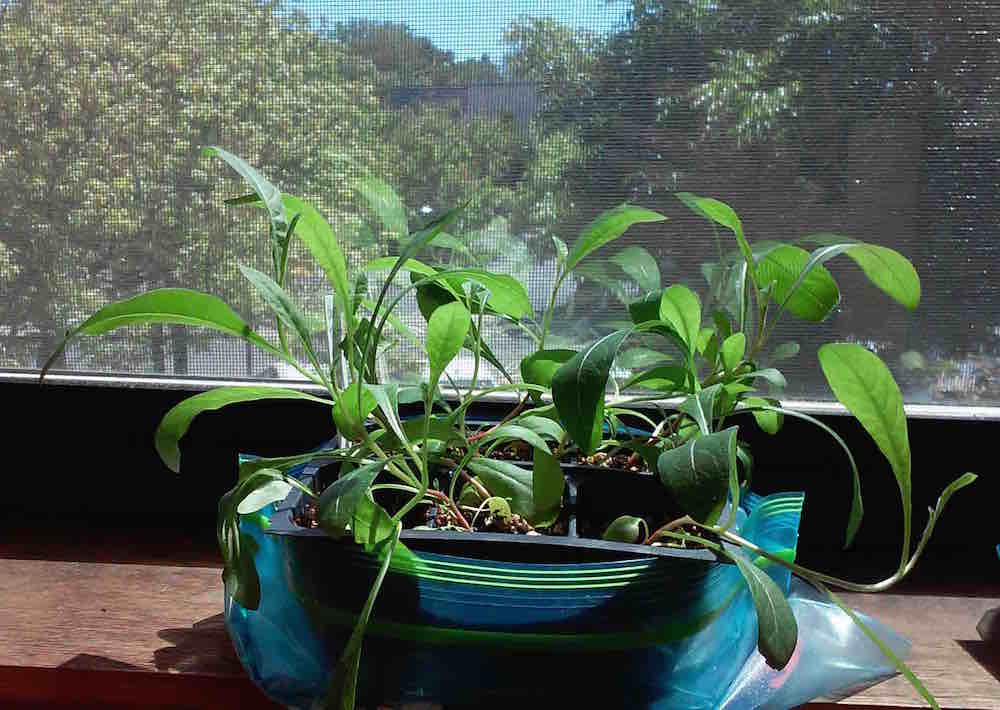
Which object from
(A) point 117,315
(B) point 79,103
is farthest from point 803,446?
(B) point 79,103

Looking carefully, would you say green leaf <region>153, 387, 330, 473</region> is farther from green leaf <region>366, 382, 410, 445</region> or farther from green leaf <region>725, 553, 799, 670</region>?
green leaf <region>725, 553, 799, 670</region>

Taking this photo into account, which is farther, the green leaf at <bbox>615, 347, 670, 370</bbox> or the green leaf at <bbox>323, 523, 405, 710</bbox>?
the green leaf at <bbox>615, 347, 670, 370</bbox>

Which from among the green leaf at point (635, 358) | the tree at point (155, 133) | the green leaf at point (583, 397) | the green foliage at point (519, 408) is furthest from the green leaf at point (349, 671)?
the tree at point (155, 133)

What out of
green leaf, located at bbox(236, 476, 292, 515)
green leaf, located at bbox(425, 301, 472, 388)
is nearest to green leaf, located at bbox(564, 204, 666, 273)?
green leaf, located at bbox(425, 301, 472, 388)

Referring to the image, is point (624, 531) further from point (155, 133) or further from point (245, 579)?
point (155, 133)

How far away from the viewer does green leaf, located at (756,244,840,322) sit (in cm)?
46

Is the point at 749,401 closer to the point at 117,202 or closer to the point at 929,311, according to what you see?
the point at 929,311

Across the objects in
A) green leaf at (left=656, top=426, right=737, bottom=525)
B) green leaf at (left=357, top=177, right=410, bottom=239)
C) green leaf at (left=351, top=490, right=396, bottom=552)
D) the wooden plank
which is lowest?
the wooden plank

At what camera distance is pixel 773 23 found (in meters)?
0.59

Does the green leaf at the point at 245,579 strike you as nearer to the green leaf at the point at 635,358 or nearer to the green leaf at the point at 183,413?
the green leaf at the point at 183,413

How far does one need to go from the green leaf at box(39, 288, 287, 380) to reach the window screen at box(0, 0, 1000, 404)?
0.23 metres

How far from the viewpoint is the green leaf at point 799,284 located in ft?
1.50

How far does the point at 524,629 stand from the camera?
15.4 inches

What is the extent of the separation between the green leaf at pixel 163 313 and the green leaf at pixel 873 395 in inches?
10.5
